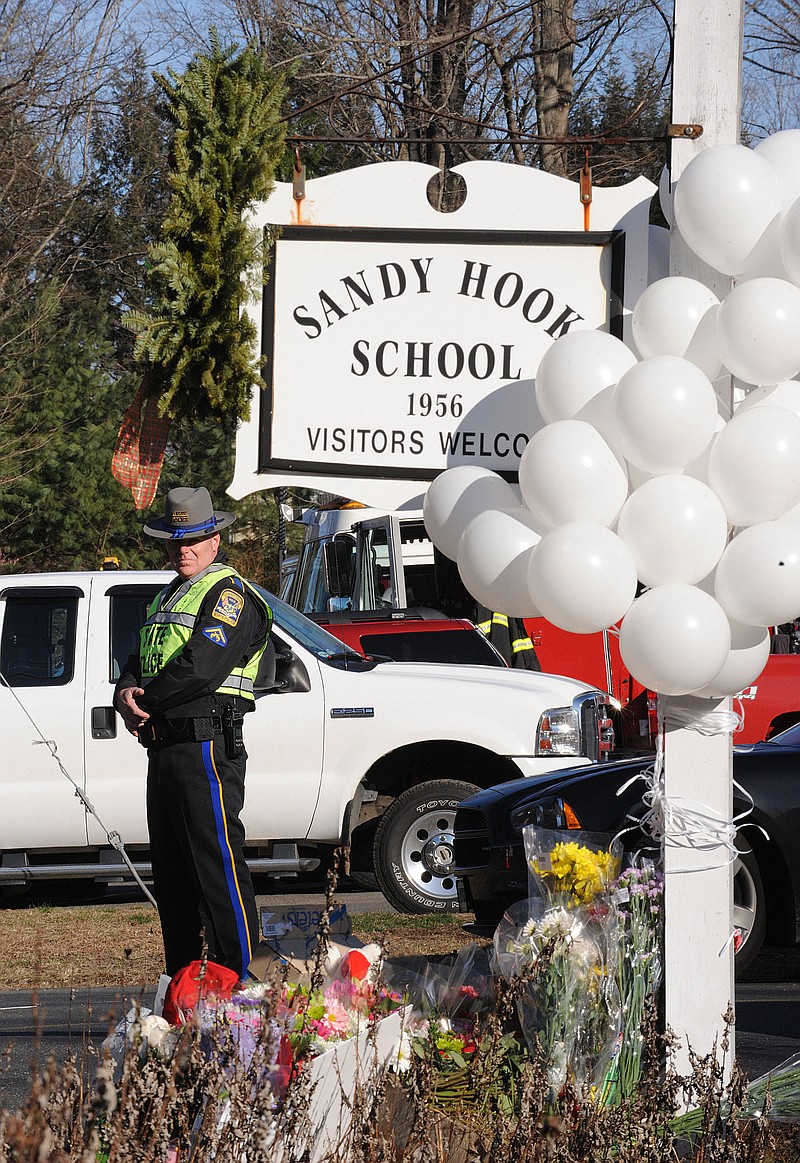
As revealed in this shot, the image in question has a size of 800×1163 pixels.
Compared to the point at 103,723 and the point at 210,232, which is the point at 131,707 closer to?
the point at 210,232

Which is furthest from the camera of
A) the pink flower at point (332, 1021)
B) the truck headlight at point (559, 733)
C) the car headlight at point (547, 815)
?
the truck headlight at point (559, 733)

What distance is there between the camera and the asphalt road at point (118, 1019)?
204 inches

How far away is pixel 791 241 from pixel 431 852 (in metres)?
5.80

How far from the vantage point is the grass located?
23.5ft

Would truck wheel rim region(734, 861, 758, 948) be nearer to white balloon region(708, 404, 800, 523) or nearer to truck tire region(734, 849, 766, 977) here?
truck tire region(734, 849, 766, 977)

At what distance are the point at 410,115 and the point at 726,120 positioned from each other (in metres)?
15.3

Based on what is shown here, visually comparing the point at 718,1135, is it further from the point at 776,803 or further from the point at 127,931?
the point at 127,931

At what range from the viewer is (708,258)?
11.2ft

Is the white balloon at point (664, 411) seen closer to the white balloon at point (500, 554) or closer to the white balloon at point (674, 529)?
the white balloon at point (674, 529)

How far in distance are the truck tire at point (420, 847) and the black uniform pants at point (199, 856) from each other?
3.19 meters

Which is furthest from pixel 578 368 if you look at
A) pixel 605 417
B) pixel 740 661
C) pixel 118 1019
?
pixel 118 1019

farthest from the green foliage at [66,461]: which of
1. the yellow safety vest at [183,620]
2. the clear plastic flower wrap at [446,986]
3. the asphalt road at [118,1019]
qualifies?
the clear plastic flower wrap at [446,986]

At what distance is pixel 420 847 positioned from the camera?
27.9ft

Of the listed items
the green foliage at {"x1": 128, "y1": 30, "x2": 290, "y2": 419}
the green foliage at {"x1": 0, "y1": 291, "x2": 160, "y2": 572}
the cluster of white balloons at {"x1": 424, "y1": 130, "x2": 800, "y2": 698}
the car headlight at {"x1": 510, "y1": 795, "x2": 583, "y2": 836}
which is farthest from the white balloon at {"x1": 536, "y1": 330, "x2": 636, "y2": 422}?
the green foliage at {"x1": 0, "y1": 291, "x2": 160, "y2": 572}
